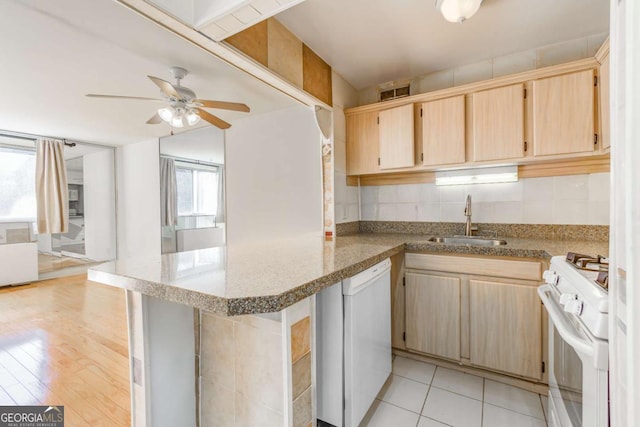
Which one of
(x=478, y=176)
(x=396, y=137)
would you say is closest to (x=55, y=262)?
(x=396, y=137)

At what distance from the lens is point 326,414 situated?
1.37 meters

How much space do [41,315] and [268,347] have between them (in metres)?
3.42

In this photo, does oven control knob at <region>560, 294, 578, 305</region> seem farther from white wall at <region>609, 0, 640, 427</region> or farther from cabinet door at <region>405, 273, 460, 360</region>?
cabinet door at <region>405, 273, 460, 360</region>

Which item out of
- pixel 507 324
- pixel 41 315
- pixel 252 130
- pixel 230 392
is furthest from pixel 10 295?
pixel 507 324

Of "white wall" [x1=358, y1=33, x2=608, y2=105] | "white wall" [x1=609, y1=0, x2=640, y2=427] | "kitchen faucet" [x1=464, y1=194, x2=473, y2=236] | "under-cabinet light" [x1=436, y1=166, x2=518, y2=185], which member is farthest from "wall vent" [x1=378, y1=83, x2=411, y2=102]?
"white wall" [x1=609, y1=0, x2=640, y2=427]

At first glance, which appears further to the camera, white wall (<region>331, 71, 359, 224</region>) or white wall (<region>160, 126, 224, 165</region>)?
white wall (<region>160, 126, 224, 165</region>)

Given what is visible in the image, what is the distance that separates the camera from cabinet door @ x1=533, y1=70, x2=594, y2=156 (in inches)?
70.3

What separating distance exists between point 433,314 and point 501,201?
3.61 feet

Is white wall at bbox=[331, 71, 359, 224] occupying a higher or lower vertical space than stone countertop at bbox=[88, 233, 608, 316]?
higher

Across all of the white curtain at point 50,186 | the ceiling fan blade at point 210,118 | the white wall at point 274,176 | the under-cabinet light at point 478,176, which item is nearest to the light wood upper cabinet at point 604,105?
the under-cabinet light at point 478,176

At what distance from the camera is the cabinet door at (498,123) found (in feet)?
6.47

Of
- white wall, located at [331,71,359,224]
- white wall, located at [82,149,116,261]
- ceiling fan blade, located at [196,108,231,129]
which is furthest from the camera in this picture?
white wall, located at [82,149,116,261]

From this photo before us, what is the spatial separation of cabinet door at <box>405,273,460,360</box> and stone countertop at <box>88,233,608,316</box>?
1.15ft

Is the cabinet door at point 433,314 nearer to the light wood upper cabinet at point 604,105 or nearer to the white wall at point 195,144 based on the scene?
the light wood upper cabinet at point 604,105
